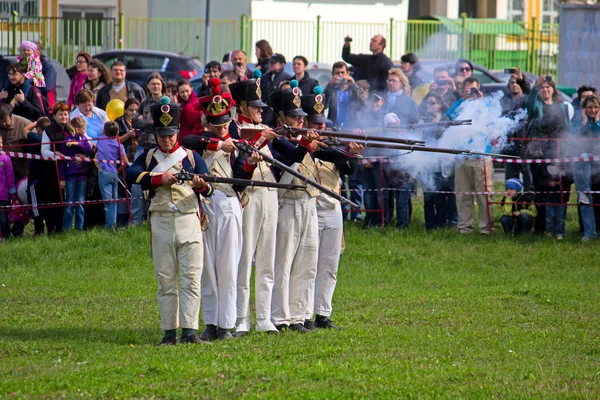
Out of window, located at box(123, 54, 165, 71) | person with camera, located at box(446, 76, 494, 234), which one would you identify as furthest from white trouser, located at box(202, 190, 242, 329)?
window, located at box(123, 54, 165, 71)

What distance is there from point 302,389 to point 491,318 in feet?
13.5

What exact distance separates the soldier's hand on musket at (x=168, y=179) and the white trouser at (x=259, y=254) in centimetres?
102

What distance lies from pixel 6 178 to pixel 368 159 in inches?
Answer: 229

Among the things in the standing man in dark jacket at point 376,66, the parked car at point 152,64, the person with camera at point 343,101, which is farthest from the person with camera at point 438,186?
the parked car at point 152,64

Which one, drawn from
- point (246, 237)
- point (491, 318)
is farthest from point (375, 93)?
point (246, 237)

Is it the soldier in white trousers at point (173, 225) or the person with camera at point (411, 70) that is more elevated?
the person with camera at point (411, 70)

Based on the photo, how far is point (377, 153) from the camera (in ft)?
55.7

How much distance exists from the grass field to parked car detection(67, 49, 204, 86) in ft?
35.8

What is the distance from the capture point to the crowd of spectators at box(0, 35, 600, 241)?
16.0 meters

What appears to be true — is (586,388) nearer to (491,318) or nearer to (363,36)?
(491,318)

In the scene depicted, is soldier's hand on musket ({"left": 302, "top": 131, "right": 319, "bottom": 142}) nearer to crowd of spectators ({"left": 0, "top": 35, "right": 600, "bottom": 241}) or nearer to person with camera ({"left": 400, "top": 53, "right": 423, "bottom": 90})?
crowd of spectators ({"left": 0, "top": 35, "right": 600, "bottom": 241})

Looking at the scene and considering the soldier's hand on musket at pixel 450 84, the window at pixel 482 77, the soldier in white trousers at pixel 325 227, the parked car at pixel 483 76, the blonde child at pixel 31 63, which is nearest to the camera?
the soldier in white trousers at pixel 325 227

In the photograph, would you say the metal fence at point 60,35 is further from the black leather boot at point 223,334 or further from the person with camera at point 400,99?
the black leather boot at point 223,334

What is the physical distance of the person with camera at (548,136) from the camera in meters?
16.3
